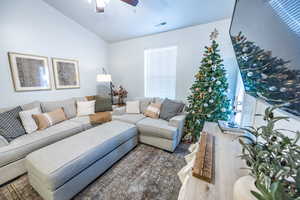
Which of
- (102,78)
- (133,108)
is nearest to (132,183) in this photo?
(133,108)

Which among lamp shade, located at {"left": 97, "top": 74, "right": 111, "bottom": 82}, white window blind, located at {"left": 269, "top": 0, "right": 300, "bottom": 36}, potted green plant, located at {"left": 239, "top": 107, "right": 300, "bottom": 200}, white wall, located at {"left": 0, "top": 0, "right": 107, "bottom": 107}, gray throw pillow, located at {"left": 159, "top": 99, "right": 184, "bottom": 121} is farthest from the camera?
lamp shade, located at {"left": 97, "top": 74, "right": 111, "bottom": 82}

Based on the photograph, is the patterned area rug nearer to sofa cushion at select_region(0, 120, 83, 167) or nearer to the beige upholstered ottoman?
the beige upholstered ottoman

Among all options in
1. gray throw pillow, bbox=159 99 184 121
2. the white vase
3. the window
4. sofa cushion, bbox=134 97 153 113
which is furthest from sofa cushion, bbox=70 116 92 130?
the white vase

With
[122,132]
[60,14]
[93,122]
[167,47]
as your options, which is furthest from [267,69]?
[60,14]

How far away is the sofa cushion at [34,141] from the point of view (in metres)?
1.62

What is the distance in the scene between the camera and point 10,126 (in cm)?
194

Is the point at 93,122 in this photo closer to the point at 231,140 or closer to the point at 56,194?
the point at 56,194

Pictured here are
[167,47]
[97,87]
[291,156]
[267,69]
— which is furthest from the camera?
[97,87]

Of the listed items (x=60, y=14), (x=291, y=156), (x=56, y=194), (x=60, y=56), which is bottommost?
(x=56, y=194)

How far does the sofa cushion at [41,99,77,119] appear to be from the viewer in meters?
2.64

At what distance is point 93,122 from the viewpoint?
279 centimetres

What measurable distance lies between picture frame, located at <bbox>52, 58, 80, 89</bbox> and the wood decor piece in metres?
3.52

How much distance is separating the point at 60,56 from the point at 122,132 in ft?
8.56

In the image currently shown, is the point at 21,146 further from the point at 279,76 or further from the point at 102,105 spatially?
the point at 279,76
